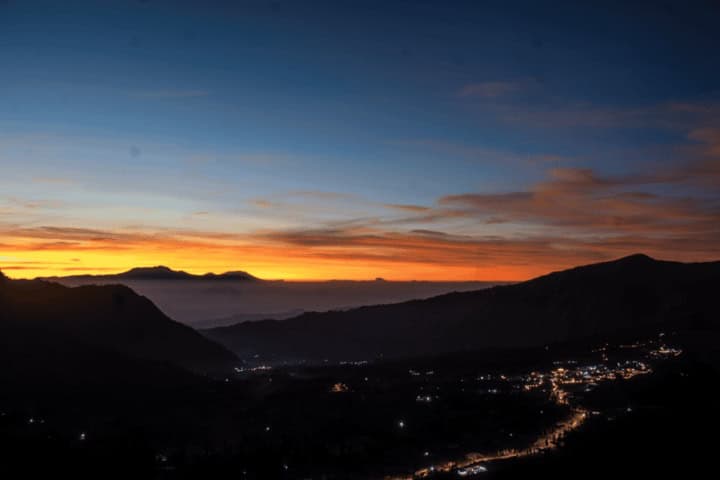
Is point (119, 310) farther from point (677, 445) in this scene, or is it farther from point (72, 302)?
point (677, 445)

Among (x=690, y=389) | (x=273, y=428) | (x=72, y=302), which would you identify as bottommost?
(x=273, y=428)

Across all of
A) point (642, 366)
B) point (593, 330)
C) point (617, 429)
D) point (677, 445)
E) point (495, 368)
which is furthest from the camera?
point (593, 330)

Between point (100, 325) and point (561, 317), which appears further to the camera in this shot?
point (561, 317)

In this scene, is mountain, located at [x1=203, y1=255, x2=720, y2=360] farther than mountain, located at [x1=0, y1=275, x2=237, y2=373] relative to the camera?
Yes

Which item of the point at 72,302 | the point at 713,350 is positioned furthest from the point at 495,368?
the point at 72,302

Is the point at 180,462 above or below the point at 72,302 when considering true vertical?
below

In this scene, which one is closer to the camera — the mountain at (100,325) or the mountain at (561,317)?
the mountain at (100,325)

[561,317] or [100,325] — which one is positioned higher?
[561,317]

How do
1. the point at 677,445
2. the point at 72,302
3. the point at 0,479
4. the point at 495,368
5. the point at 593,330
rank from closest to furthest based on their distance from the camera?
1. the point at 0,479
2. the point at 677,445
3. the point at 495,368
4. the point at 72,302
5. the point at 593,330
